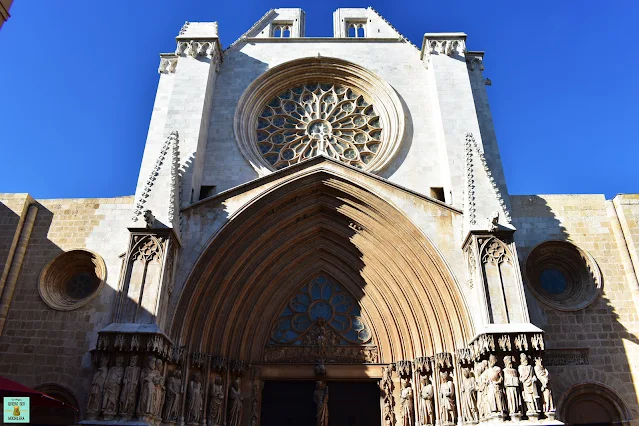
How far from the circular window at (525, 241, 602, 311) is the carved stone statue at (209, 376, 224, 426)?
651 cm

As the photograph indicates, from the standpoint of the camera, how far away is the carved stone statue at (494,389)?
843cm

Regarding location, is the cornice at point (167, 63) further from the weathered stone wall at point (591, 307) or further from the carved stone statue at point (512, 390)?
the carved stone statue at point (512, 390)

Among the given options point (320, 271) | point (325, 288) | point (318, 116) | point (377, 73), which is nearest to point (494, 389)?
point (325, 288)

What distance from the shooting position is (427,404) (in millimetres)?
9789

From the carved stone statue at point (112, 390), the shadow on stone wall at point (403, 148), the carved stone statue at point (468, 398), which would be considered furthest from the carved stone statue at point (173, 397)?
the shadow on stone wall at point (403, 148)

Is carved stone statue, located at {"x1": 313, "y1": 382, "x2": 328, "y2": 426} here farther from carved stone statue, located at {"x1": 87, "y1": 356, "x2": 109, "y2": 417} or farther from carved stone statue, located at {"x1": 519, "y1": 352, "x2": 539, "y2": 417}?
carved stone statue, located at {"x1": 87, "y1": 356, "x2": 109, "y2": 417}

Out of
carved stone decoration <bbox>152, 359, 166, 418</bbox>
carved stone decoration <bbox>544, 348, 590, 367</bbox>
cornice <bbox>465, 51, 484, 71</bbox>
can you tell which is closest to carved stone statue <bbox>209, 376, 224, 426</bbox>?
carved stone decoration <bbox>152, 359, 166, 418</bbox>

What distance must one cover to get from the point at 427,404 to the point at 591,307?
153 inches

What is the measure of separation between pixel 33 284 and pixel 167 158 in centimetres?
381

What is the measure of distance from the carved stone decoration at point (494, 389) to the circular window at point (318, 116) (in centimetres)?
553

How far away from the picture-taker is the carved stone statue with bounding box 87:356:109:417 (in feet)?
27.4

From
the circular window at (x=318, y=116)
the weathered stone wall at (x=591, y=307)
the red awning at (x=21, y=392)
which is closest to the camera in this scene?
the red awning at (x=21, y=392)

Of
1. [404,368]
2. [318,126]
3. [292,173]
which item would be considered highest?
[318,126]

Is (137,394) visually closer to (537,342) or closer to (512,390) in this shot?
(512,390)
